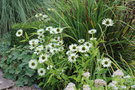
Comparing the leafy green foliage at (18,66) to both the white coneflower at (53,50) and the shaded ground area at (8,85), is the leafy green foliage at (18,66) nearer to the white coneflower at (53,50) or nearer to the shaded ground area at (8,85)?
the shaded ground area at (8,85)

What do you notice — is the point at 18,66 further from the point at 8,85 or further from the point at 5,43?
the point at 5,43

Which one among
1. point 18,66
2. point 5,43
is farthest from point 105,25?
point 5,43

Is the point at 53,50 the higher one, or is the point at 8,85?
the point at 53,50

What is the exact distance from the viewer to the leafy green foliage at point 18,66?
267cm

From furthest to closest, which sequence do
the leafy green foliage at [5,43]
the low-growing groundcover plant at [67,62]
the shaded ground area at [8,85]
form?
the leafy green foliage at [5,43]
the shaded ground area at [8,85]
the low-growing groundcover plant at [67,62]

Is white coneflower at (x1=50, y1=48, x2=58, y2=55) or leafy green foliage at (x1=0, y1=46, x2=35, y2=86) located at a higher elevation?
white coneflower at (x1=50, y1=48, x2=58, y2=55)

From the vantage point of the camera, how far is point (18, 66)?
272cm

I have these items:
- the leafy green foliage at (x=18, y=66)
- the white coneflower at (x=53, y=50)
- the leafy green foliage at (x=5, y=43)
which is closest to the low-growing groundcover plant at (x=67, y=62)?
the white coneflower at (x=53, y=50)

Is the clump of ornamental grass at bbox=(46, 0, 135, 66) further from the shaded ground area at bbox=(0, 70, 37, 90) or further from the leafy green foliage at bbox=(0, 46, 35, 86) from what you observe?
the shaded ground area at bbox=(0, 70, 37, 90)

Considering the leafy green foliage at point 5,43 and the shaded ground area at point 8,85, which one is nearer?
the shaded ground area at point 8,85

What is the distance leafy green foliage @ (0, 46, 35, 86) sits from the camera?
8.77ft

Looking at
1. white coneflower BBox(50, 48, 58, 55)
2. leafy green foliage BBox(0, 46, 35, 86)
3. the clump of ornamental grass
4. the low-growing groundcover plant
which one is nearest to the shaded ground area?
leafy green foliage BBox(0, 46, 35, 86)

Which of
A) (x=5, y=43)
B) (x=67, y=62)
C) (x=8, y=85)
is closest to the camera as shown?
(x=67, y=62)

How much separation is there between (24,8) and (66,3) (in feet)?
3.15
